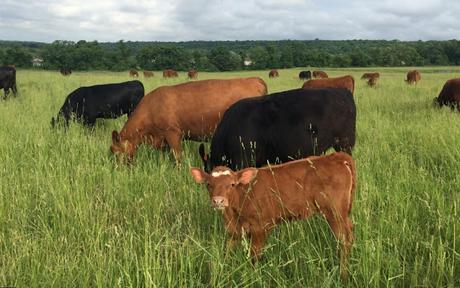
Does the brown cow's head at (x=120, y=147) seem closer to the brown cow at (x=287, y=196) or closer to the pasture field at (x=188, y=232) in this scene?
the pasture field at (x=188, y=232)

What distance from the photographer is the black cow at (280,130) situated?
5.30 meters

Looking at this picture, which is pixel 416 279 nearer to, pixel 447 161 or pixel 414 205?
pixel 414 205

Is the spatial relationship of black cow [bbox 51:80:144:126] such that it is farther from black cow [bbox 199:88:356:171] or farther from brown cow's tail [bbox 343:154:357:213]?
brown cow's tail [bbox 343:154:357:213]

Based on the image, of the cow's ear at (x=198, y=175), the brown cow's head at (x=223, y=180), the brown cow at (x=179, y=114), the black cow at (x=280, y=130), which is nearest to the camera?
the brown cow's head at (x=223, y=180)

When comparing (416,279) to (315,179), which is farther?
(315,179)

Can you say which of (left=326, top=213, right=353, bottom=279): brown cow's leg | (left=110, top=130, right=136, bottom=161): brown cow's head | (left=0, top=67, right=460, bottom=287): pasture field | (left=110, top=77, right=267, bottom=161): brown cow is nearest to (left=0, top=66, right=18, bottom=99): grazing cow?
(left=0, top=67, right=460, bottom=287): pasture field

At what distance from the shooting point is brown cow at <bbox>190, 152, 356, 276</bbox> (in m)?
3.38

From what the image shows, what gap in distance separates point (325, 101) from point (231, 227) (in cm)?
296

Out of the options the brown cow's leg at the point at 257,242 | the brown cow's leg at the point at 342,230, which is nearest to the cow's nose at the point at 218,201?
the brown cow's leg at the point at 257,242

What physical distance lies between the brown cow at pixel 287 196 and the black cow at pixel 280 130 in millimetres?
1493

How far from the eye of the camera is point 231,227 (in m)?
3.48

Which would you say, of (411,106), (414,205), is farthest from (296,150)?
(411,106)

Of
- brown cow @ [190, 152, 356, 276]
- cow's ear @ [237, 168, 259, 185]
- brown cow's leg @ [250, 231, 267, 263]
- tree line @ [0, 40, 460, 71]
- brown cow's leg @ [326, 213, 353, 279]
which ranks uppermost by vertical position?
tree line @ [0, 40, 460, 71]

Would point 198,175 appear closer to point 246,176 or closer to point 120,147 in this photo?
point 246,176
